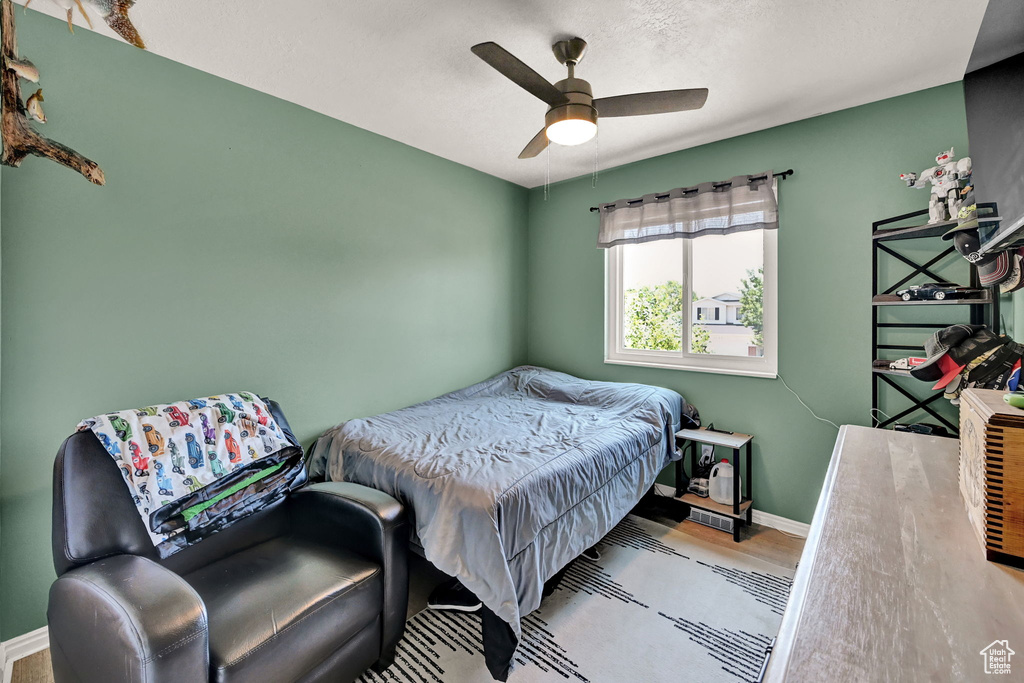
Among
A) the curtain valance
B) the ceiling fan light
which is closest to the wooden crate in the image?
the ceiling fan light

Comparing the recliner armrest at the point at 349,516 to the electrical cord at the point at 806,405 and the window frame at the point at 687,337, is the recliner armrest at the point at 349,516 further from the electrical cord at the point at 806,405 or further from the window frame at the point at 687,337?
the electrical cord at the point at 806,405

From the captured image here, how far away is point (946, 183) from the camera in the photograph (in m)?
2.01

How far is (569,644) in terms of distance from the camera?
1.82 m

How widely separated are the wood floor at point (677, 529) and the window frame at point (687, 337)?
3.27ft

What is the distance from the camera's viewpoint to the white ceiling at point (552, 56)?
170 cm

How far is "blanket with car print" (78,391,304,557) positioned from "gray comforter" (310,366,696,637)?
46 cm

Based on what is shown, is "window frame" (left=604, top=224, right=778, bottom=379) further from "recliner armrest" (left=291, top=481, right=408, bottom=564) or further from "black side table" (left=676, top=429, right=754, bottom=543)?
"recliner armrest" (left=291, top=481, right=408, bottom=564)

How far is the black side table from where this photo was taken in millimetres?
2648

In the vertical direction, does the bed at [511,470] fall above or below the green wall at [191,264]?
below

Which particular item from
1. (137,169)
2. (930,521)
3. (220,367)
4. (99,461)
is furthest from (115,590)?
(930,521)

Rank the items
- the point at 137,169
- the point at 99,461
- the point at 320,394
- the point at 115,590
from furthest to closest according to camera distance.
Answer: the point at 320,394 → the point at 137,169 → the point at 99,461 → the point at 115,590

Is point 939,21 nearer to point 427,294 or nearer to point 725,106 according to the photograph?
point 725,106

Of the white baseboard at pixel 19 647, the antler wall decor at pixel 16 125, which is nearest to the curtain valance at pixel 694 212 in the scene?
the antler wall decor at pixel 16 125

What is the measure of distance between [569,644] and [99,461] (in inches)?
75.7
